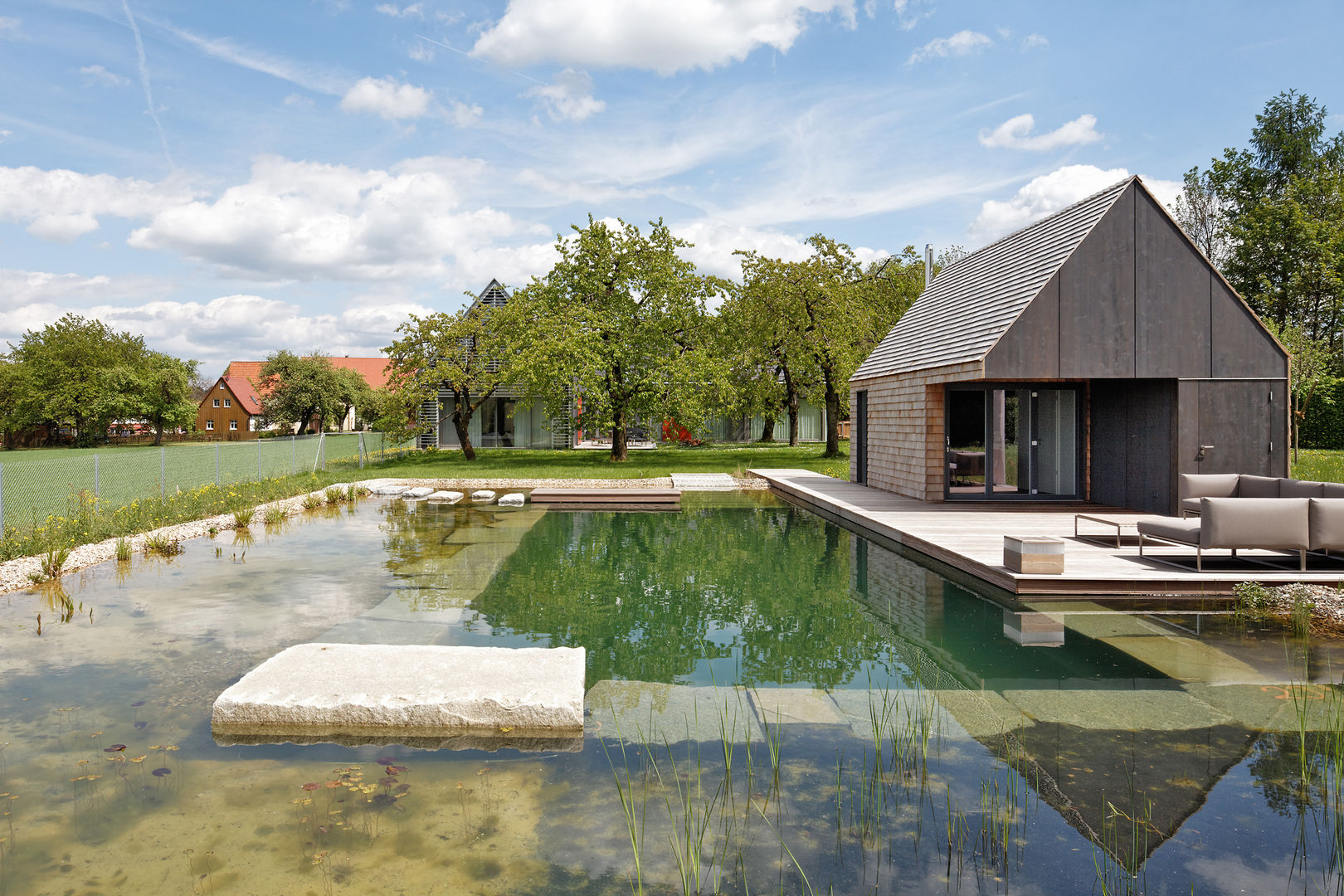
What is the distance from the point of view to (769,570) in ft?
31.2

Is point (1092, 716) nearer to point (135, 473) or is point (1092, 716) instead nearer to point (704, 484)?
point (704, 484)

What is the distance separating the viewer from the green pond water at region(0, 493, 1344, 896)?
3137mm

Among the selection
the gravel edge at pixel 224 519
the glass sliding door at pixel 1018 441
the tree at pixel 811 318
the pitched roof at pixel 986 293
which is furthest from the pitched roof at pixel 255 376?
the glass sliding door at pixel 1018 441

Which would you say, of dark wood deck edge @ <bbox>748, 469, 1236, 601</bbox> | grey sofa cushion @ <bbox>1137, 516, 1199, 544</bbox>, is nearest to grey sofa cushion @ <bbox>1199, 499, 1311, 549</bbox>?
grey sofa cushion @ <bbox>1137, 516, 1199, 544</bbox>

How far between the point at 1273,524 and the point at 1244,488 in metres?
3.04

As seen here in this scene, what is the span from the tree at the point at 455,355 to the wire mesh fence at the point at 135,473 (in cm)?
394

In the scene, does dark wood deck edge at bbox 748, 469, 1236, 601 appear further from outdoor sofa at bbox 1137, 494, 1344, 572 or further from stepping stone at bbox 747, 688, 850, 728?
stepping stone at bbox 747, 688, 850, 728

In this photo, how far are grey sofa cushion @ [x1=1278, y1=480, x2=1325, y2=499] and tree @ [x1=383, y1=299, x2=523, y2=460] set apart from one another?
847 inches

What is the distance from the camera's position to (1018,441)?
15227 millimetres

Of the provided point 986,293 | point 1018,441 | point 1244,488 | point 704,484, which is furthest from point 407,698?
point 704,484

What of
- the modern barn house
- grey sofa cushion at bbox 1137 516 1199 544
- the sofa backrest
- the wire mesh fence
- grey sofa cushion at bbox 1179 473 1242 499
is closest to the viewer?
grey sofa cushion at bbox 1137 516 1199 544

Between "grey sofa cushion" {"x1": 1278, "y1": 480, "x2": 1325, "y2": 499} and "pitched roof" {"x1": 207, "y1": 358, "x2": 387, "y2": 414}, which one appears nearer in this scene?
"grey sofa cushion" {"x1": 1278, "y1": 480, "x2": 1325, "y2": 499}

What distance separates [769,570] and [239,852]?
6.99 meters

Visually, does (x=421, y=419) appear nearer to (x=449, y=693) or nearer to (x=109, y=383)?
(x=449, y=693)
